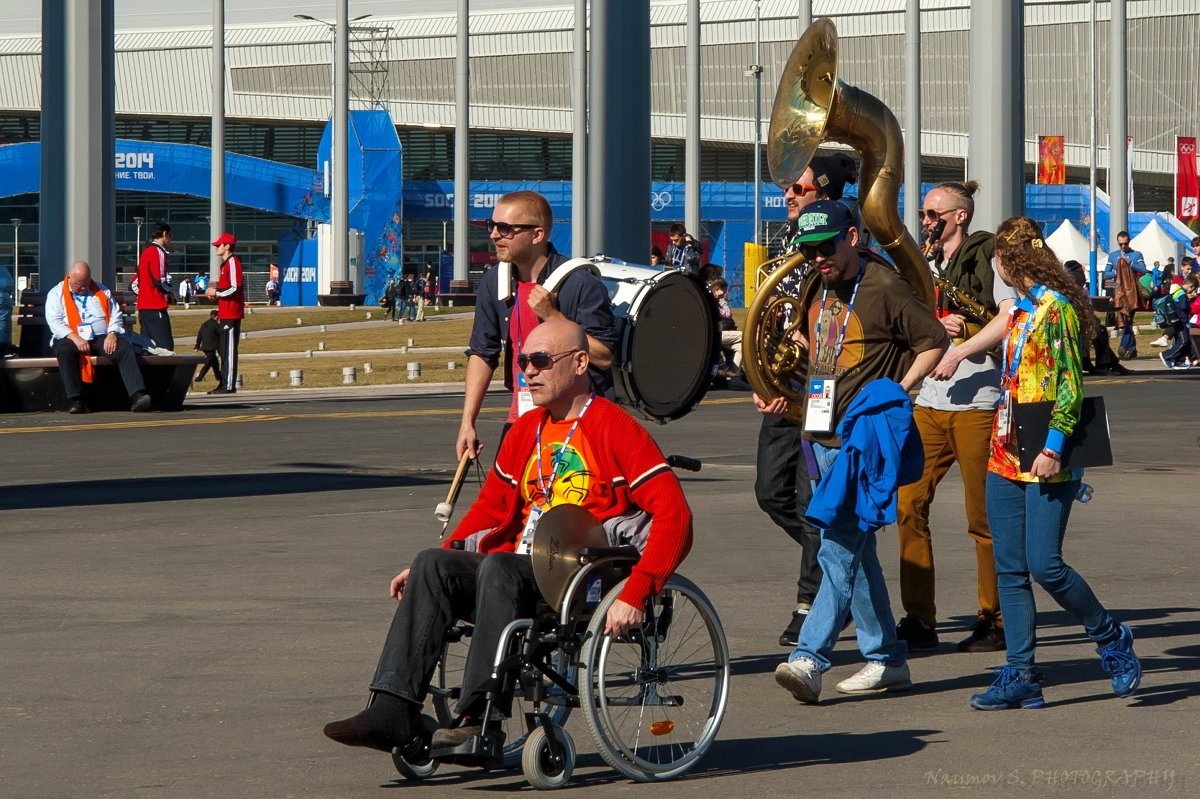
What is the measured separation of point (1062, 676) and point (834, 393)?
60.1 inches

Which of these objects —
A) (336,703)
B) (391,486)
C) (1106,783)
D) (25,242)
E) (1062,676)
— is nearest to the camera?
(1106,783)

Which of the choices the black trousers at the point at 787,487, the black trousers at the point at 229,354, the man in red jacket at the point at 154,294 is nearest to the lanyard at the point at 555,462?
the black trousers at the point at 787,487

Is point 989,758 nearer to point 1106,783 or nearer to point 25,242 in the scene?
point 1106,783

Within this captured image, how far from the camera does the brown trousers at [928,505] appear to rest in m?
8.20

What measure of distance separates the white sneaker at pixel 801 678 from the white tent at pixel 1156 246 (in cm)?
5123

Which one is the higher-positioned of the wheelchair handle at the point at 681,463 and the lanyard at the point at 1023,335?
the lanyard at the point at 1023,335

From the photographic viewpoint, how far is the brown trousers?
8203 millimetres

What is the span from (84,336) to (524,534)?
639 inches

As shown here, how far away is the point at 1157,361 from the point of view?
32.8 meters

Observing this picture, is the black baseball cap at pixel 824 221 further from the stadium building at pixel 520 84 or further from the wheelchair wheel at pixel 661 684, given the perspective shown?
the stadium building at pixel 520 84

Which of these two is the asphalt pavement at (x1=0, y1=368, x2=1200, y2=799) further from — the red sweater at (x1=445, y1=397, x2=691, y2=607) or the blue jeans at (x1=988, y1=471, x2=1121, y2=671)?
the red sweater at (x1=445, y1=397, x2=691, y2=607)

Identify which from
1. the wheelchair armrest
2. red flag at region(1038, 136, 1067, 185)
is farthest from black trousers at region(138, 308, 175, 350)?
red flag at region(1038, 136, 1067, 185)

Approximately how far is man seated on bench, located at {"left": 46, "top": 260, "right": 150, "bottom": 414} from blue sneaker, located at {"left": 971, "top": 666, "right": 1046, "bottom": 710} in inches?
626

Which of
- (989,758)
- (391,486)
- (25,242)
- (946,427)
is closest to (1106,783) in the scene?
(989,758)
